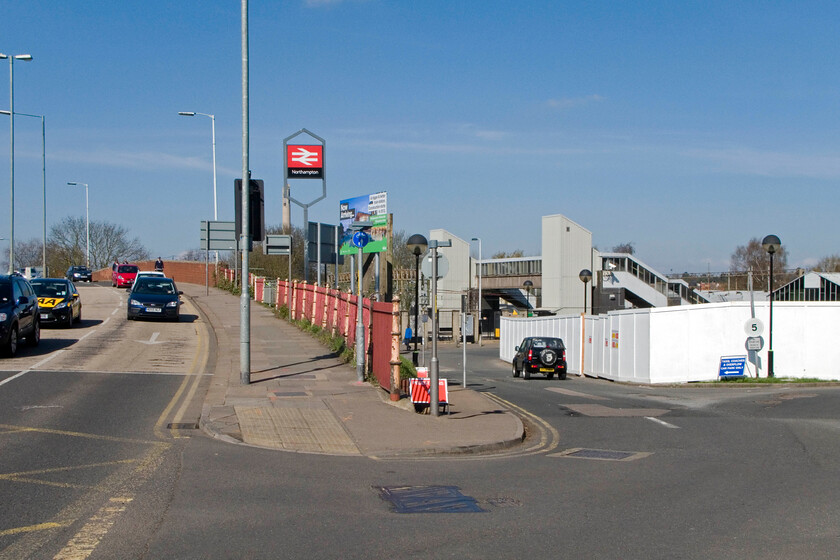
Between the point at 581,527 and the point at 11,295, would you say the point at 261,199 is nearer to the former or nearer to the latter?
the point at 11,295

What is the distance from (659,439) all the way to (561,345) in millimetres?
17060

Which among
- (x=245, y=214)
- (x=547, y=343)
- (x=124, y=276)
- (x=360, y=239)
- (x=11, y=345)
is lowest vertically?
(x=547, y=343)

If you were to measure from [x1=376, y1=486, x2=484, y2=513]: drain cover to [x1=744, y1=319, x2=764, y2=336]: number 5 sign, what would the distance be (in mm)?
18348

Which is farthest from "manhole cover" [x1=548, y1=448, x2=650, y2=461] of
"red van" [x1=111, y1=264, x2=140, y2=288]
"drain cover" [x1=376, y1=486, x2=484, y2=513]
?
"red van" [x1=111, y1=264, x2=140, y2=288]

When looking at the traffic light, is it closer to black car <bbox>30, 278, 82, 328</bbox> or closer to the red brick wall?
black car <bbox>30, 278, 82, 328</bbox>

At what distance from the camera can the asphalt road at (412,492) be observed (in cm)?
611

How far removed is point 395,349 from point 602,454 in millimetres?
4704

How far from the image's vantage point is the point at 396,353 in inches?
570

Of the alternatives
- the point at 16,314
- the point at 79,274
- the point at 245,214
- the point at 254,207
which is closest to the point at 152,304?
the point at 16,314

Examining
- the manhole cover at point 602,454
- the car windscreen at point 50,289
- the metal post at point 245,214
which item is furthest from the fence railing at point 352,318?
the car windscreen at point 50,289

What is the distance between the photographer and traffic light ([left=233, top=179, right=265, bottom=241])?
16188 millimetres

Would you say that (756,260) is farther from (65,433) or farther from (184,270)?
(65,433)

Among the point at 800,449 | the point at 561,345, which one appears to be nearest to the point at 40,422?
the point at 800,449

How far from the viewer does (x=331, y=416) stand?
41.7ft
